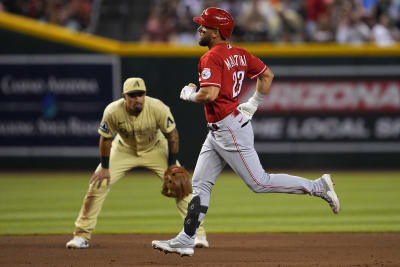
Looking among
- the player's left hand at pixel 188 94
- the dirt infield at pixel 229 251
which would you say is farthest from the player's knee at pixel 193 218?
the player's left hand at pixel 188 94

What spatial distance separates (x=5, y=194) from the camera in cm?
1359

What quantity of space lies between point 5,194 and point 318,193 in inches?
304

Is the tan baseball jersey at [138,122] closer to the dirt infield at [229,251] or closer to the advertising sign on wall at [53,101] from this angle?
the dirt infield at [229,251]

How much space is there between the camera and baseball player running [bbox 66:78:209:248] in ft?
27.5

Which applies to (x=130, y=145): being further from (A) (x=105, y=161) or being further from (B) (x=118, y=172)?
(A) (x=105, y=161)

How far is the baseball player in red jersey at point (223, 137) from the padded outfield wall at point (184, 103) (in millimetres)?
9127

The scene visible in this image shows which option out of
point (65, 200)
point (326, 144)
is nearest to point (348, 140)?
point (326, 144)

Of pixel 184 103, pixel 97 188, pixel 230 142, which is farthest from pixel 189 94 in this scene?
pixel 184 103

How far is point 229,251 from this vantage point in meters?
8.14

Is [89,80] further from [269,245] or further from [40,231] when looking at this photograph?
[269,245]

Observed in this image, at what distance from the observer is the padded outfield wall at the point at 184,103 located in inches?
647

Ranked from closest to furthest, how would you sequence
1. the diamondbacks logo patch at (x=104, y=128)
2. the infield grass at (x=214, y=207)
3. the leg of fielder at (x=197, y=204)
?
1. the leg of fielder at (x=197, y=204)
2. the diamondbacks logo patch at (x=104, y=128)
3. the infield grass at (x=214, y=207)

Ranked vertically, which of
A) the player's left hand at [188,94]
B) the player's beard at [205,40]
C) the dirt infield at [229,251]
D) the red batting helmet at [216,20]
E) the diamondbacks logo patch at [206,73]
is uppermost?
the red batting helmet at [216,20]

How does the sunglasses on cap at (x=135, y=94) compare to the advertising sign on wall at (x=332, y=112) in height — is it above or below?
above
